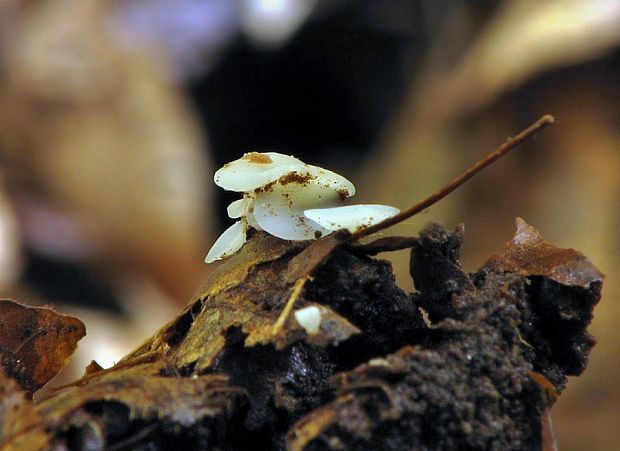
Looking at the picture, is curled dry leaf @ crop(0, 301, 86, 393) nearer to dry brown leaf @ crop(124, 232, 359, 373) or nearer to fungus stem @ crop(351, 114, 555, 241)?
dry brown leaf @ crop(124, 232, 359, 373)

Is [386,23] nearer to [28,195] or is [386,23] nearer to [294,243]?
[28,195]

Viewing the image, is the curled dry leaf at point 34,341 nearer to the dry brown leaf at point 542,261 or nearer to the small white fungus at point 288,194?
the small white fungus at point 288,194

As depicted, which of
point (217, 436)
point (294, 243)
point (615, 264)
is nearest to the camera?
point (217, 436)

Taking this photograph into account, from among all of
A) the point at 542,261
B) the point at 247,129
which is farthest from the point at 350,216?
the point at 247,129

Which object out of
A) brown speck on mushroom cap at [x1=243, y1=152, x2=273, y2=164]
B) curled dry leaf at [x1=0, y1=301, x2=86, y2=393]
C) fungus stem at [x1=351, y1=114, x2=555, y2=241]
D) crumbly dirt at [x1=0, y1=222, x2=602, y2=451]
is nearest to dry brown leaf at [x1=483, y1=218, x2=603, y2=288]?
crumbly dirt at [x1=0, y1=222, x2=602, y2=451]

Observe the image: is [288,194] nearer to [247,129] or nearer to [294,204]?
[294,204]

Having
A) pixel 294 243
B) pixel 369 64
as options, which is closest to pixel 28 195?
pixel 369 64

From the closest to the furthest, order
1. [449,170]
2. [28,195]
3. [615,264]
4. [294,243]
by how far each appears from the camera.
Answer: [294,243] < [615,264] < [28,195] < [449,170]
